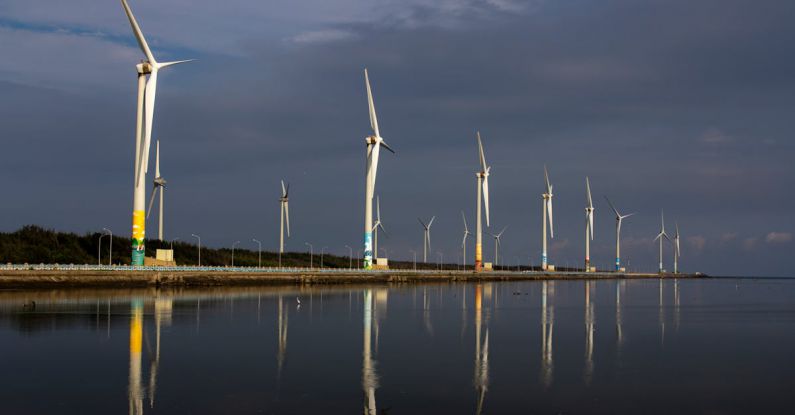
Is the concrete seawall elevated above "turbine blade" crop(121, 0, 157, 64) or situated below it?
below

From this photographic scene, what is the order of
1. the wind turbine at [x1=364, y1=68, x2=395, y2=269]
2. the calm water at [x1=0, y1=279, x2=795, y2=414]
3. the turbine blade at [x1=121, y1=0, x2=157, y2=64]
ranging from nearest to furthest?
the calm water at [x1=0, y1=279, x2=795, y2=414] < the turbine blade at [x1=121, y1=0, x2=157, y2=64] < the wind turbine at [x1=364, y1=68, x2=395, y2=269]

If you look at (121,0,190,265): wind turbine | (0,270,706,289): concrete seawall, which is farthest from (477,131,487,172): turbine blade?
(121,0,190,265): wind turbine

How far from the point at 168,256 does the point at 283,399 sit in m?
87.3

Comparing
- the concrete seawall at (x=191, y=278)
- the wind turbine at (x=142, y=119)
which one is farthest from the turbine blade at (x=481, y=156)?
the wind turbine at (x=142, y=119)

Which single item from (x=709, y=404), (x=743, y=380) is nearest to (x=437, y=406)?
(x=709, y=404)

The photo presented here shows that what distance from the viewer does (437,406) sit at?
24.1 m

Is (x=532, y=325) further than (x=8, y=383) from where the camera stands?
Yes

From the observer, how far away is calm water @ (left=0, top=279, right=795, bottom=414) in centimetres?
2472

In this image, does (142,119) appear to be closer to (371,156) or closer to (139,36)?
(139,36)

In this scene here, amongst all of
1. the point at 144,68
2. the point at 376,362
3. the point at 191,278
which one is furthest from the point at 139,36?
the point at 376,362

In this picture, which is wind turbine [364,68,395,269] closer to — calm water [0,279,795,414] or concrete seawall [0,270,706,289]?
concrete seawall [0,270,706,289]

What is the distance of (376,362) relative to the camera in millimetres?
33281

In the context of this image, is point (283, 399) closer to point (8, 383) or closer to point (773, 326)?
point (8, 383)

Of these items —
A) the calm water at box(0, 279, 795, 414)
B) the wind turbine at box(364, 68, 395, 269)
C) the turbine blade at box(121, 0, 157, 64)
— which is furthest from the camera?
the wind turbine at box(364, 68, 395, 269)
